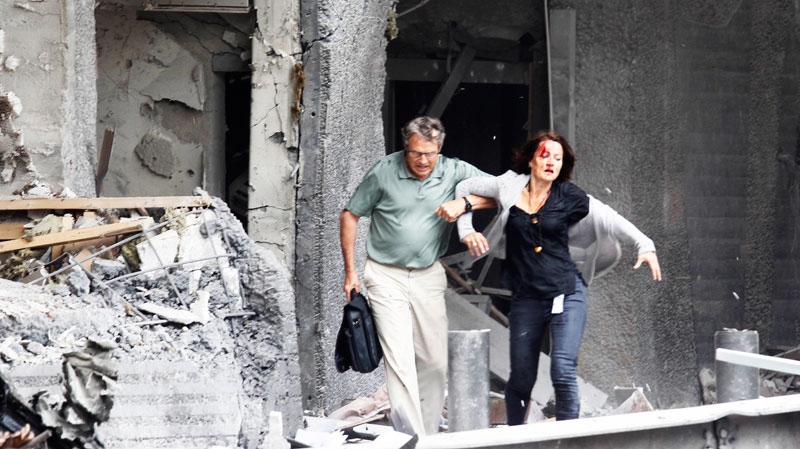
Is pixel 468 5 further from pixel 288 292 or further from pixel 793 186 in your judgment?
pixel 288 292

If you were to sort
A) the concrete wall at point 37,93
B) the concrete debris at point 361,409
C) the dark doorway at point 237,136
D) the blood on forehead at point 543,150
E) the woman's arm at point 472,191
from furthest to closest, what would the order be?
the dark doorway at point 237,136 → the concrete debris at point 361,409 → the concrete wall at point 37,93 → the woman's arm at point 472,191 → the blood on forehead at point 543,150

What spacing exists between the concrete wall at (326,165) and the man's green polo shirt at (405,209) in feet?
4.06

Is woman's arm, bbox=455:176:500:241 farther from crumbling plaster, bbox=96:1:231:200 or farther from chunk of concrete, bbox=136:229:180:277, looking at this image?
crumbling plaster, bbox=96:1:231:200

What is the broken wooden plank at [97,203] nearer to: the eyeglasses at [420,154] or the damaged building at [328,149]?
the damaged building at [328,149]

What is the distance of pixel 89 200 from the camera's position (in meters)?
6.34

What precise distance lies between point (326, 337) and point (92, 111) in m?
1.92

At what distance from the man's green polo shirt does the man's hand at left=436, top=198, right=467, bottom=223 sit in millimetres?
147

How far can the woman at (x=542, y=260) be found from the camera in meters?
6.05

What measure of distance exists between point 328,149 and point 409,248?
1.53 metres

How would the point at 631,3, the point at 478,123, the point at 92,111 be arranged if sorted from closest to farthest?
the point at 92,111
the point at 631,3
the point at 478,123

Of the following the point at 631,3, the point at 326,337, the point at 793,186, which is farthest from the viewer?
the point at 793,186

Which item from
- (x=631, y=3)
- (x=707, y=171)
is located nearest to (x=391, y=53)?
(x=631, y=3)

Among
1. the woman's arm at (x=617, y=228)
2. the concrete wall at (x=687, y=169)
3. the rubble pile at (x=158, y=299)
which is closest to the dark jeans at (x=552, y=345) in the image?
the woman's arm at (x=617, y=228)

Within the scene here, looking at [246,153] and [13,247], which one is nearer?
[13,247]
